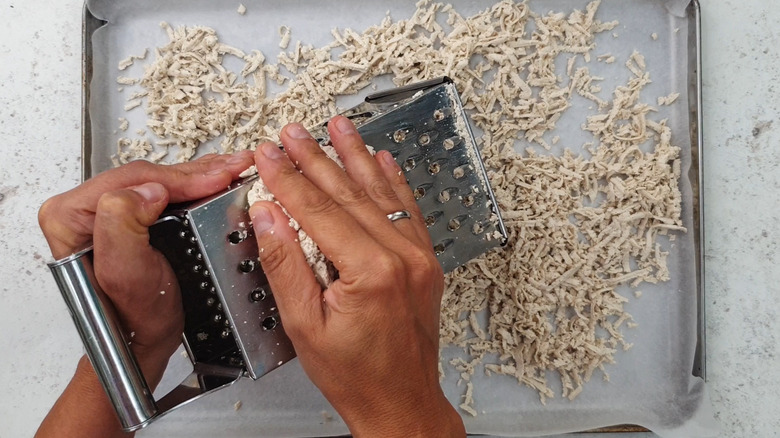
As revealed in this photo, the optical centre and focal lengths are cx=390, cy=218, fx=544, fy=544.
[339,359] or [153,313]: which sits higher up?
[153,313]

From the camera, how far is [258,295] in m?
0.67

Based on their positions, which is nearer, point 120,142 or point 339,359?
point 339,359

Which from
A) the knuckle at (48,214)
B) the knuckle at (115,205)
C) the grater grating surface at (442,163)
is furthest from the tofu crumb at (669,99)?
the knuckle at (48,214)

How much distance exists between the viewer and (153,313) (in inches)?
30.2

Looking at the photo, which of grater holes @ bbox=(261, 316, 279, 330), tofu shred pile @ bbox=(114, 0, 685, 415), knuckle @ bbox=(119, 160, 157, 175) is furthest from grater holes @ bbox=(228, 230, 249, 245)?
tofu shred pile @ bbox=(114, 0, 685, 415)

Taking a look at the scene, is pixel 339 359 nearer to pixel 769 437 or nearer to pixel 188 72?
pixel 188 72

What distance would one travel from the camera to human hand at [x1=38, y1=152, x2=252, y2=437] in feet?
2.17

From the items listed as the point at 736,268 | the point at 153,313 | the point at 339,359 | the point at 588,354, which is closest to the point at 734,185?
the point at 736,268

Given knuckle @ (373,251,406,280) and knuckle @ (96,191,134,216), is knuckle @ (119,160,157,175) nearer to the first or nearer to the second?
knuckle @ (96,191,134,216)

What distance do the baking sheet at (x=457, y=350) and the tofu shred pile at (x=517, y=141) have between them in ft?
0.09

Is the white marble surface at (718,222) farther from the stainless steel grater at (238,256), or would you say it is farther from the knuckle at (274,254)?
the knuckle at (274,254)

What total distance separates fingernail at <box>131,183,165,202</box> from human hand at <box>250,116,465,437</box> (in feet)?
0.48

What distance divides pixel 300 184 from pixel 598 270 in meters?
0.67

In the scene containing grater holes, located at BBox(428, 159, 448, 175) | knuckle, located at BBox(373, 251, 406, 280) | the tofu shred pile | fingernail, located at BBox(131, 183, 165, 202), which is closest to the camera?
knuckle, located at BBox(373, 251, 406, 280)
